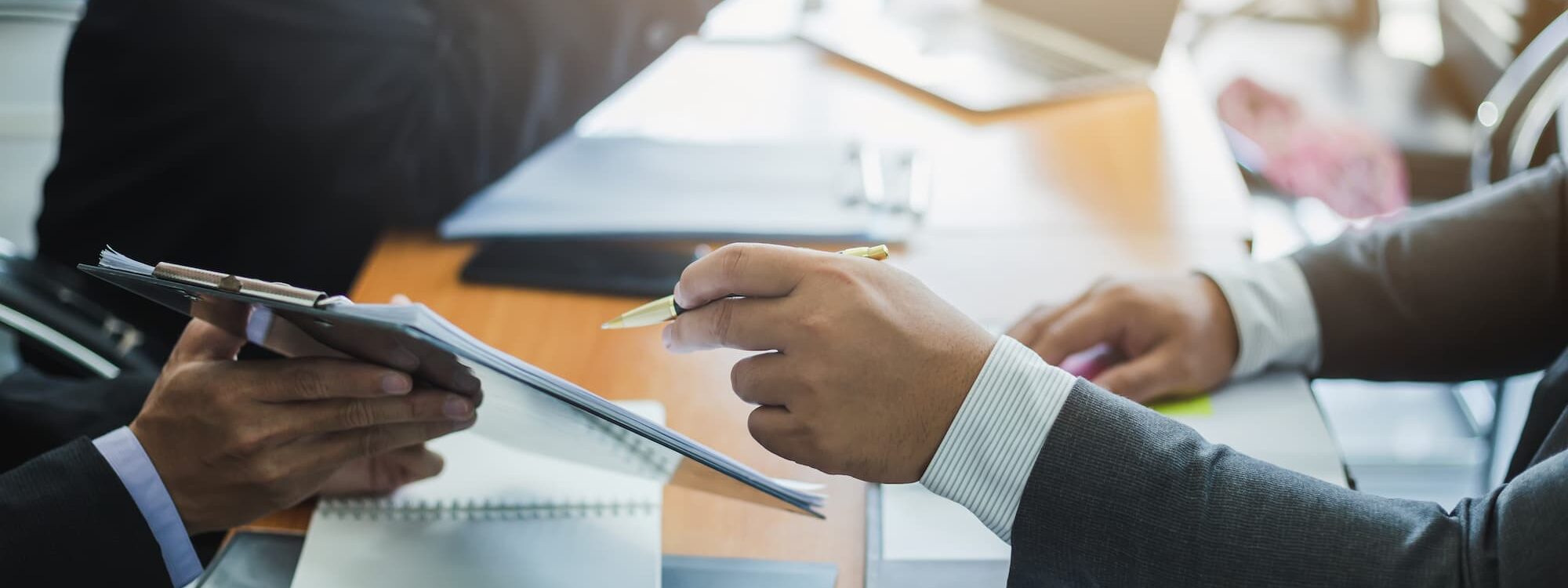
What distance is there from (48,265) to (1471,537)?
4.46 feet

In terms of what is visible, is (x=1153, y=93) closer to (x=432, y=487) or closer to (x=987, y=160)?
(x=987, y=160)

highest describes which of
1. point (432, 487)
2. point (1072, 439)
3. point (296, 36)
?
point (296, 36)

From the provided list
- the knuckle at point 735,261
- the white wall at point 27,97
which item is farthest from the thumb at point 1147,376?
the white wall at point 27,97

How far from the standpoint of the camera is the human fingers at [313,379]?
0.72 metres

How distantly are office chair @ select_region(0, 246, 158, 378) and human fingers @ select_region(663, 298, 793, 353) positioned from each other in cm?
70

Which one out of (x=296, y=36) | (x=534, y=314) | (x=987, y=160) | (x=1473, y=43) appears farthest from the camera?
(x=1473, y=43)

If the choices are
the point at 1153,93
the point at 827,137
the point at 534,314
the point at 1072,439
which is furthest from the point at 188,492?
the point at 1153,93

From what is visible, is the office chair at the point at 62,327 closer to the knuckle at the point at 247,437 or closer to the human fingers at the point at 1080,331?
the knuckle at the point at 247,437

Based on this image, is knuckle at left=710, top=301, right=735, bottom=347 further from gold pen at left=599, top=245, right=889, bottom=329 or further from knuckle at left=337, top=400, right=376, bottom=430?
knuckle at left=337, top=400, right=376, bottom=430

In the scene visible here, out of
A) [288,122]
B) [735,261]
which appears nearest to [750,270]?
[735,261]

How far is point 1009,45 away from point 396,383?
44.4 inches

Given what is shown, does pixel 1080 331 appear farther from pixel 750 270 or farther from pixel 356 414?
pixel 356 414

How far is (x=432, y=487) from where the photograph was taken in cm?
88

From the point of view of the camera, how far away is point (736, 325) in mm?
686
